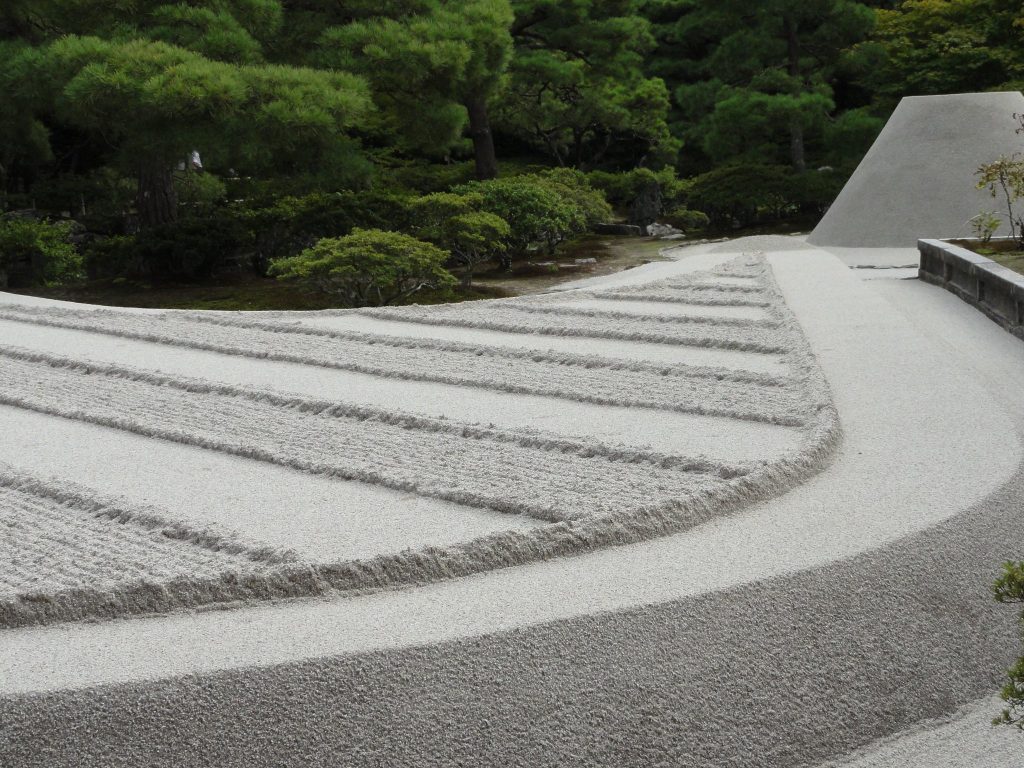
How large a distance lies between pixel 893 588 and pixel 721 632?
1.51ft

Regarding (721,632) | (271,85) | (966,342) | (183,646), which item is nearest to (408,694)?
(183,646)

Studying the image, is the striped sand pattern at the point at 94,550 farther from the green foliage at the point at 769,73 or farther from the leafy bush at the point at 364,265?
the green foliage at the point at 769,73

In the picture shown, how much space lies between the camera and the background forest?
28.6ft

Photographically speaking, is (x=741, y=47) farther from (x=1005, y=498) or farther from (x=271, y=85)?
(x=1005, y=498)

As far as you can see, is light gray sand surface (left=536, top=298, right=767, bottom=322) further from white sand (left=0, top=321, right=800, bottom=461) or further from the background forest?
the background forest

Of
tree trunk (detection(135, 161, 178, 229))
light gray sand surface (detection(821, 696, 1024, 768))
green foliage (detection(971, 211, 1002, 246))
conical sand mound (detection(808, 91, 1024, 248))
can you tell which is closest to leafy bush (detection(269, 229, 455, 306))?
Answer: tree trunk (detection(135, 161, 178, 229))

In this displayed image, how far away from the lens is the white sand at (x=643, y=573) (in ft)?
6.58

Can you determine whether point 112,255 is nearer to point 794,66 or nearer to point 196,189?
point 196,189

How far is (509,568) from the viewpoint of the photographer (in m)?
2.42

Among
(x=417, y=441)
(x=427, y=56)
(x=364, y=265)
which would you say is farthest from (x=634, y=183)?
(x=417, y=441)

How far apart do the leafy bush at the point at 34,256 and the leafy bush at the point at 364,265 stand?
211cm

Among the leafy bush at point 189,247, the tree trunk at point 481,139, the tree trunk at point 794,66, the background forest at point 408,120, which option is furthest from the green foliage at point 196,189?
the tree trunk at point 794,66

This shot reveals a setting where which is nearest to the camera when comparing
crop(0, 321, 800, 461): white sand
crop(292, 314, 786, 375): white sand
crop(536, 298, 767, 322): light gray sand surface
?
crop(0, 321, 800, 461): white sand

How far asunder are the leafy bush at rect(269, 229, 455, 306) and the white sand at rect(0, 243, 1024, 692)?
201 inches
